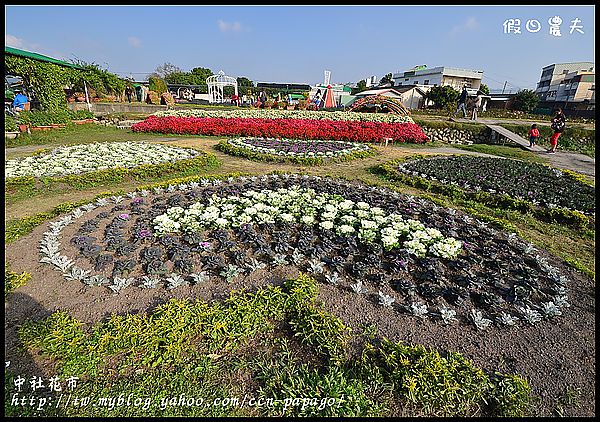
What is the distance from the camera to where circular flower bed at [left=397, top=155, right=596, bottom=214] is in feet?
21.0

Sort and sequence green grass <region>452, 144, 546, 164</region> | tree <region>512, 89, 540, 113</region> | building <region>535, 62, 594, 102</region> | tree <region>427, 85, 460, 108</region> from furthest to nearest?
building <region>535, 62, 594, 102</region>, tree <region>512, 89, 540, 113</region>, tree <region>427, 85, 460, 108</region>, green grass <region>452, 144, 546, 164</region>

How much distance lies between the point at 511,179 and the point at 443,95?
33.8m

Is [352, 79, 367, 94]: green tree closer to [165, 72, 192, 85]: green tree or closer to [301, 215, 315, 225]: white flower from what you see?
[165, 72, 192, 85]: green tree

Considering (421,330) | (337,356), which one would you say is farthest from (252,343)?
(421,330)

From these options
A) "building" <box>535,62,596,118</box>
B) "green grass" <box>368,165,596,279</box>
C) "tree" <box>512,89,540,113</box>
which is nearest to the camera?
"green grass" <box>368,165,596,279</box>

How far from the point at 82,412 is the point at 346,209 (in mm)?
4235

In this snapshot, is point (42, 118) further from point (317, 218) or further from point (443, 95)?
point (443, 95)

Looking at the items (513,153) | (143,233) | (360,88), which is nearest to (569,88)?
(360,88)

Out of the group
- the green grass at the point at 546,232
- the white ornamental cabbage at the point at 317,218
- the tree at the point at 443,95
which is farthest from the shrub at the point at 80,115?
the tree at the point at 443,95

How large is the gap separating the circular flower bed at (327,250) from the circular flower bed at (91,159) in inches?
115

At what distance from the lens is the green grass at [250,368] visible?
7.28 feet

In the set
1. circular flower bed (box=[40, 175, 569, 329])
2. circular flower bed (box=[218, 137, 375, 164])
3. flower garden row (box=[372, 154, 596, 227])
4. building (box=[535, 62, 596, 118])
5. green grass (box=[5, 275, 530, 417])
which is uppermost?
building (box=[535, 62, 596, 118])

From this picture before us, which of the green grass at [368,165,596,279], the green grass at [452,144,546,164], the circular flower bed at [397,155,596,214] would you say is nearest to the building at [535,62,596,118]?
the green grass at [452,144,546,164]

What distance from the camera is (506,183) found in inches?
289
